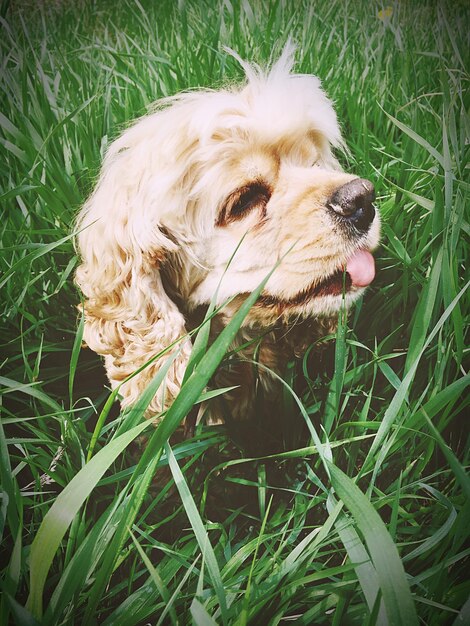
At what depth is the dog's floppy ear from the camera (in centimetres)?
59

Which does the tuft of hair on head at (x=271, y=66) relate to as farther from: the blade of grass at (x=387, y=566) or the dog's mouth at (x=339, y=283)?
the blade of grass at (x=387, y=566)

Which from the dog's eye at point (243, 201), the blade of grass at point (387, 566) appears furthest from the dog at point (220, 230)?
the blade of grass at point (387, 566)

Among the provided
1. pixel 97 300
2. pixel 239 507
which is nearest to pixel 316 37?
pixel 97 300

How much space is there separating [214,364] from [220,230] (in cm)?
22

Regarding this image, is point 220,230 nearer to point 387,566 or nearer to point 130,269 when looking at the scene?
point 130,269

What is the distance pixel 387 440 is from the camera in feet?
1.75

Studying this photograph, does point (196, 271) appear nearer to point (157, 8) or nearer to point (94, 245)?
point (94, 245)


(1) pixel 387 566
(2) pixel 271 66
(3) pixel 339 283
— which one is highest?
(2) pixel 271 66

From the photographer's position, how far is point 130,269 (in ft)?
2.03

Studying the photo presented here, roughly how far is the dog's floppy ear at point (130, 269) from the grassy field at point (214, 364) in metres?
0.04

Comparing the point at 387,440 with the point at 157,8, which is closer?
the point at 387,440

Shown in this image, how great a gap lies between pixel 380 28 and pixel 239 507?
65cm

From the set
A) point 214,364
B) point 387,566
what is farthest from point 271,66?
point 387,566

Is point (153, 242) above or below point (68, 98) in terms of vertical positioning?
below
